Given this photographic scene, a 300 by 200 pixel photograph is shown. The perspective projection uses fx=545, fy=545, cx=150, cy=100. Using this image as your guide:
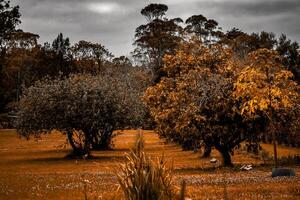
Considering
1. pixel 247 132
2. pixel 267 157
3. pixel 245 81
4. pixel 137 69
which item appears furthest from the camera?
pixel 137 69

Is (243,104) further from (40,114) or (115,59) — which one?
(115,59)

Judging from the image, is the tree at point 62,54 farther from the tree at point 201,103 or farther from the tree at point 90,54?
the tree at point 201,103

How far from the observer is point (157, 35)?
369 ft

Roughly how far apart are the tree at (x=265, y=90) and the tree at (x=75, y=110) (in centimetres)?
2011

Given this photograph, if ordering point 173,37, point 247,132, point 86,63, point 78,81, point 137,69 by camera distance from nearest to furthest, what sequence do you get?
point 247,132, point 78,81, point 173,37, point 86,63, point 137,69

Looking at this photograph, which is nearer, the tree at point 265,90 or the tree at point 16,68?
the tree at point 265,90

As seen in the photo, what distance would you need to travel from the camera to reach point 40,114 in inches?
2159

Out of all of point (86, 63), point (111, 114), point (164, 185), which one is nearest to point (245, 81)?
point (111, 114)

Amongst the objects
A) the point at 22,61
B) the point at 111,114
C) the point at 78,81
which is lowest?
the point at 111,114

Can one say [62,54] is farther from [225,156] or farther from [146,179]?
[146,179]

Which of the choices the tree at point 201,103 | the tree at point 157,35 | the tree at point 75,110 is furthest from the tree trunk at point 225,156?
the tree at point 157,35

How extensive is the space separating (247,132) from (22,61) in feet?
258

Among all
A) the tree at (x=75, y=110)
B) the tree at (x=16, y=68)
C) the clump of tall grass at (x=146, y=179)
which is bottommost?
the clump of tall grass at (x=146, y=179)

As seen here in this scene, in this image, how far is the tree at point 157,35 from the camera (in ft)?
358
